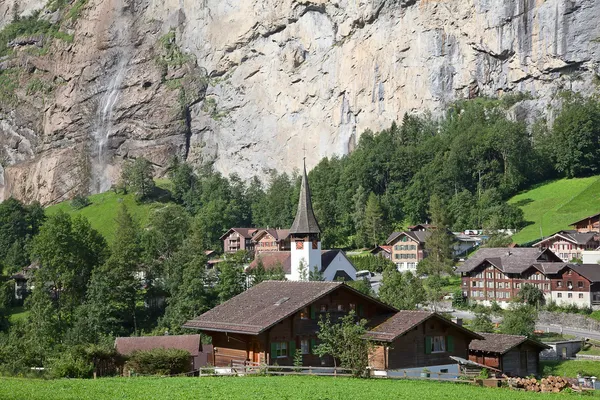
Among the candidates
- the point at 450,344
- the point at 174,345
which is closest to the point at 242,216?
the point at 174,345

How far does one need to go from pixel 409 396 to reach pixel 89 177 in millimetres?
127455

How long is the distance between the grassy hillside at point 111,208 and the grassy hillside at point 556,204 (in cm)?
5076

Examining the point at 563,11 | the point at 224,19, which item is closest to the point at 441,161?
the point at 563,11

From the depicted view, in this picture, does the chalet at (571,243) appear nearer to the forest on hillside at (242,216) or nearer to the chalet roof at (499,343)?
the forest on hillside at (242,216)

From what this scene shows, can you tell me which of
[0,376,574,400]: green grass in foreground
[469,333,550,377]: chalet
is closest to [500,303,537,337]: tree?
[469,333,550,377]: chalet

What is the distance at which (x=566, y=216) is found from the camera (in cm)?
8888

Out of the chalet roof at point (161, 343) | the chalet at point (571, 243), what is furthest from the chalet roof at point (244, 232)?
the chalet roof at point (161, 343)

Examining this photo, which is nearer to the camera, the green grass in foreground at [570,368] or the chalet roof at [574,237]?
the green grass in foreground at [570,368]

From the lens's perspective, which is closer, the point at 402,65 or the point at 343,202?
the point at 343,202

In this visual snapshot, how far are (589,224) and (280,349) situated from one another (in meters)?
53.6

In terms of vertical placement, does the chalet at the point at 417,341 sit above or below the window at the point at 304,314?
below

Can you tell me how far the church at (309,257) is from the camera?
72.2 metres

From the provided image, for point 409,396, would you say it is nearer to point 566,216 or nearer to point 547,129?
point 566,216

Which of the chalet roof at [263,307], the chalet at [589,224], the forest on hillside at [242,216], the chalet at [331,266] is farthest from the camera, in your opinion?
the chalet at [589,224]
